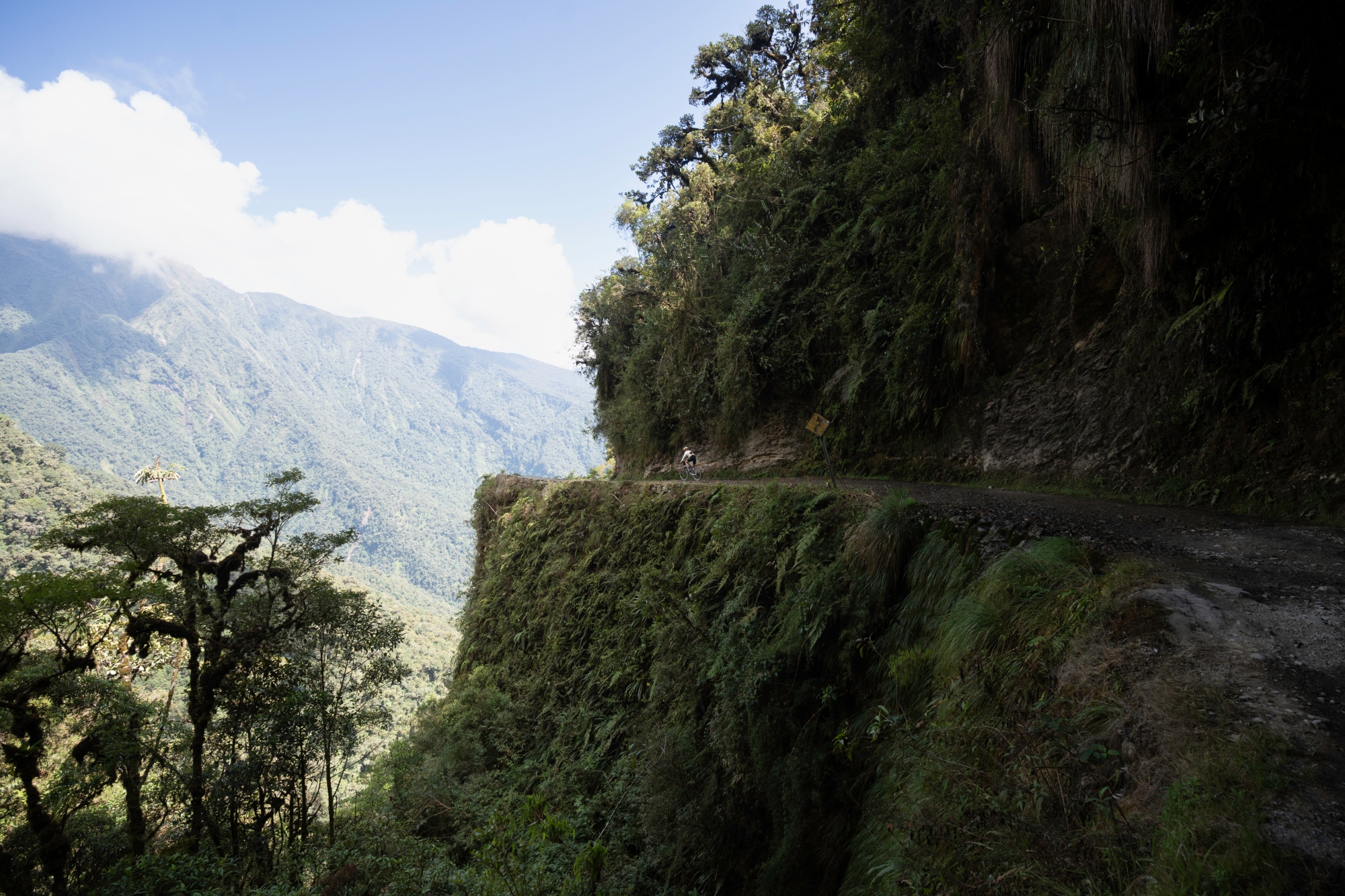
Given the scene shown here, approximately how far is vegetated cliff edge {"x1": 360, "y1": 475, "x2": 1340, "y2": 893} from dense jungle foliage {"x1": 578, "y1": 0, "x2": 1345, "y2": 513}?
249cm

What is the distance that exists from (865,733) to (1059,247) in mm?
6467

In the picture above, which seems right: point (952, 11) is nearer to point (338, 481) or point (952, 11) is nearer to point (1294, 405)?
point (1294, 405)

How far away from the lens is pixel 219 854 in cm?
977

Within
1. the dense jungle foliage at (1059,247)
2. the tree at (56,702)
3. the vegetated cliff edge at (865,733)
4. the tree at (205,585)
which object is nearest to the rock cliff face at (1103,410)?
the dense jungle foliage at (1059,247)

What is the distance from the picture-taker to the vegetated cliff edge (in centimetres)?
212

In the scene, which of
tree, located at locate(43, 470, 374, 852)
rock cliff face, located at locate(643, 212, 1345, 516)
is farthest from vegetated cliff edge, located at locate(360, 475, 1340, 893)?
tree, located at locate(43, 470, 374, 852)

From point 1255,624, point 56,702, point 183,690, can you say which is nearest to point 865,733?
point 1255,624

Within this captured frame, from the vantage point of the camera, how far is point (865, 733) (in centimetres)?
400

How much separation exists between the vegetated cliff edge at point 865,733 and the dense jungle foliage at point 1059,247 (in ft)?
8.16

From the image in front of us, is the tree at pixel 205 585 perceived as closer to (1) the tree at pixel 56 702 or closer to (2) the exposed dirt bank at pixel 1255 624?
(1) the tree at pixel 56 702

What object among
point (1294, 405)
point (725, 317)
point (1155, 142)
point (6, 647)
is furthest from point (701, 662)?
point (6, 647)

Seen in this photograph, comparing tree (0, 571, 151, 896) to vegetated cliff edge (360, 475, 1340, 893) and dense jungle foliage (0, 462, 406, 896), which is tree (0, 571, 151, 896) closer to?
dense jungle foliage (0, 462, 406, 896)

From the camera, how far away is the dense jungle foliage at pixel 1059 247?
4277mm

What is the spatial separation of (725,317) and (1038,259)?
758 centimetres
